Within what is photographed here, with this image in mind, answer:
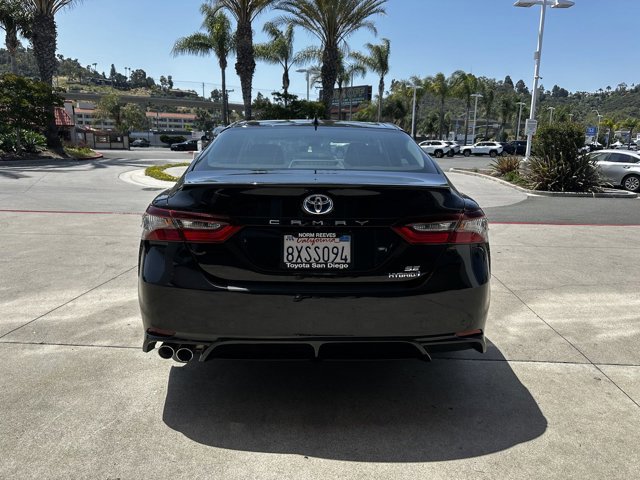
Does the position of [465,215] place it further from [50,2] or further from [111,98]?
[111,98]

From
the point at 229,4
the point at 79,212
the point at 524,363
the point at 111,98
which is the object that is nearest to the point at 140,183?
the point at 79,212

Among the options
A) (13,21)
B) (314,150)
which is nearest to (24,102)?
(13,21)

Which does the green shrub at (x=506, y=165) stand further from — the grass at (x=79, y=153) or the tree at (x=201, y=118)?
the tree at (x=201, y=118)

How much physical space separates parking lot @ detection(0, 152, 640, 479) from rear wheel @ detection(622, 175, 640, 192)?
54.0 ft

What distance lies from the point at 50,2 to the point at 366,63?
1307 inches

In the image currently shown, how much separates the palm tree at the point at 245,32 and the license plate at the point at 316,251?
22090 millimetres

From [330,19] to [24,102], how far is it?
15592mm

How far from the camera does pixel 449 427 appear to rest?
3.01 metres

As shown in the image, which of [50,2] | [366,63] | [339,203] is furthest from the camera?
[366,63]

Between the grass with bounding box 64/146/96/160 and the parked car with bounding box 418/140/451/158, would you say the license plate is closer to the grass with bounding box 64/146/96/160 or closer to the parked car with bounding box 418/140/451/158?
the grass with bounding box 64/146/96/160

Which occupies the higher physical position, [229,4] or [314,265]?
[229,4]

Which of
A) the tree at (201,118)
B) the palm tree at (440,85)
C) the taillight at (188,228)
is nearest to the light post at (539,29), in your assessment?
the taillight at (188,228)

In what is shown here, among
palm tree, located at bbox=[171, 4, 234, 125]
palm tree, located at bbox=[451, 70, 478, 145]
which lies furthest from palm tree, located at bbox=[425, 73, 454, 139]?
palm tree, located at bbox=[171, 4, 234, 125]

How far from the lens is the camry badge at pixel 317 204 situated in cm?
273
